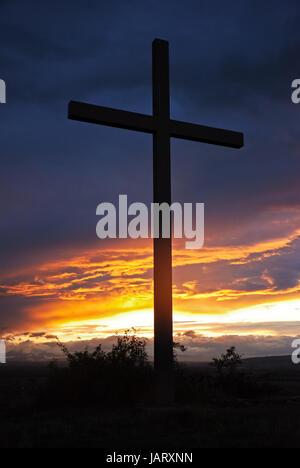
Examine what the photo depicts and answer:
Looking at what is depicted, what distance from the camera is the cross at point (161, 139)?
33.8 ft

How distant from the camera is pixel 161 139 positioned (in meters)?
11.2

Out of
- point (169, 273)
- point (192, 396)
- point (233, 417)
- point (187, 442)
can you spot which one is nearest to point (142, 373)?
point (192, 396)

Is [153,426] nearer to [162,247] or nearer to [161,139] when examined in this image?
[162,247]

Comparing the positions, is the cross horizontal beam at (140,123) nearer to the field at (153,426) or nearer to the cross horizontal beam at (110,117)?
the cross horizontal beam at (110,117)

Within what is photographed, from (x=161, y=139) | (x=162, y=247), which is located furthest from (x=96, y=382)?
(x=161, y=139)

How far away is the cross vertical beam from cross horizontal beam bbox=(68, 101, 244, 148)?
8.5 inches

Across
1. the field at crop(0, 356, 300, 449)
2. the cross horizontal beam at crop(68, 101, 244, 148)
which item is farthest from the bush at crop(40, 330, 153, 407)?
the cross horizontal beam at crop(68, 101, 244, 148)

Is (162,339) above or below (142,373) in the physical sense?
above

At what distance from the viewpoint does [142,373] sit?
454 inches

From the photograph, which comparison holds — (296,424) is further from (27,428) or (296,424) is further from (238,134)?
(238,134)

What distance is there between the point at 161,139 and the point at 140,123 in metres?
0.56

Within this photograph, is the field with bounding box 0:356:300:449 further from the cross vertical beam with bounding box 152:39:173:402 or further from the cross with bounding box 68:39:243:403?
the cross with bounding box 68:39:243:403
